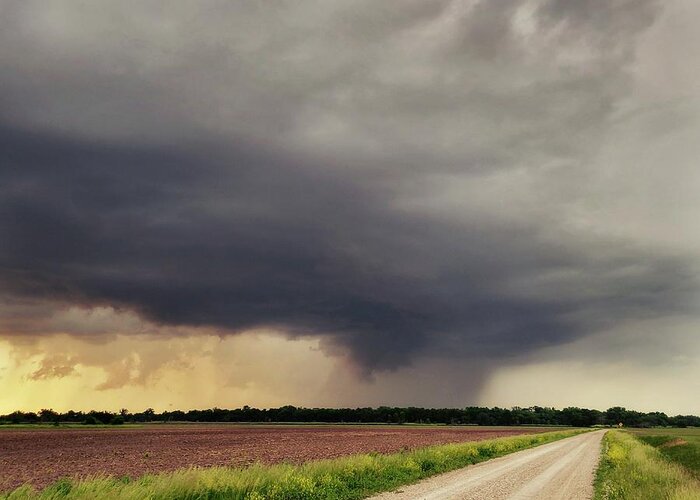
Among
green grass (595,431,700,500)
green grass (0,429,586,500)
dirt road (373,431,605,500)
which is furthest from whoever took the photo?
dirt road (373,431,605,500)

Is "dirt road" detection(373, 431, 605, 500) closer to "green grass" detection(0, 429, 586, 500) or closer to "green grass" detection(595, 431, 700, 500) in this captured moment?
"green grass" detection(595, 431, 700, 500)

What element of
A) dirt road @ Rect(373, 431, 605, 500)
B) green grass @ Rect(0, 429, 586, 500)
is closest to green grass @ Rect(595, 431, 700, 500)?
dirt road @ Rect(373, 431, 605, 500)

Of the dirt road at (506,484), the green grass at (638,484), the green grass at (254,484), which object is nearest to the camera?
the green grass at (254,484)

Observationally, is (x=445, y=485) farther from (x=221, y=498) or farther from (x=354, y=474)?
(x=221, y=498)

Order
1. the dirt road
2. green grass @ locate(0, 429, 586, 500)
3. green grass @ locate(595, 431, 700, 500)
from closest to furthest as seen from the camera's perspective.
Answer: green grass @ locate(0, 429, 586, 500) → green grass @ locate(595, 431, 700, 500) → the dirt road

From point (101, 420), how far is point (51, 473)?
168m

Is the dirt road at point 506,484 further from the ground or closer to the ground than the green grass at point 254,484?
closer to the ground

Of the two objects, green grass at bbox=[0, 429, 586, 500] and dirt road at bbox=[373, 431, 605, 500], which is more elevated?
green grass at bbox=[0, 429, 586, 500]

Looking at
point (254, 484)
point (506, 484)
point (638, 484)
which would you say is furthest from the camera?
point (638, 484)

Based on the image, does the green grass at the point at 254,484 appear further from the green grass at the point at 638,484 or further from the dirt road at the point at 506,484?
the green grass at the point at 638,484

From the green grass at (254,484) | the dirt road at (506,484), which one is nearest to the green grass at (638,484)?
the dirt road at (506,484)

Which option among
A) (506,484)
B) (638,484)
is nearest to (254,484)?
(506,484)

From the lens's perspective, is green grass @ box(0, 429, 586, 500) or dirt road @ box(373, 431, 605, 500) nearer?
green grass @ box(0, 429, 586, 500)

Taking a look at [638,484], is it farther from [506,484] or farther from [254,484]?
[254,484]
